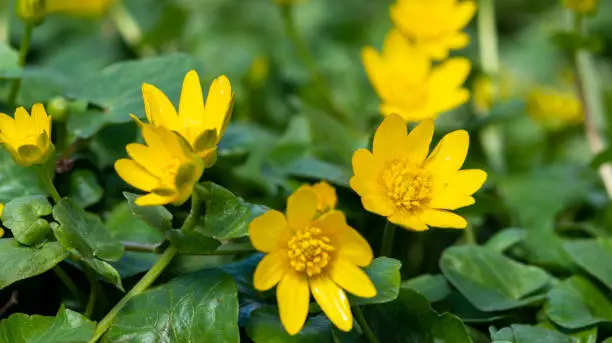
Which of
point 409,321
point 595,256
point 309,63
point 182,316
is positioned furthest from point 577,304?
point 309,63

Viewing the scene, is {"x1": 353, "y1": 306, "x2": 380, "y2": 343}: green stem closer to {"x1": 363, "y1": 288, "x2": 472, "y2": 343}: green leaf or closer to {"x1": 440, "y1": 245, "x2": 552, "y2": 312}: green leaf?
{"x1": 363, "y1": 288, "x2": 472, "y2": 343}: green leaf

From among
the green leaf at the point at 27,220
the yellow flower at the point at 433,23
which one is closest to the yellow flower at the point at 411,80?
the yellow flower at the point at 433,23

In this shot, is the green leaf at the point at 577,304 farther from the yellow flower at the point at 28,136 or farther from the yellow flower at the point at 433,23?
the yellow flower at the point at 28,136

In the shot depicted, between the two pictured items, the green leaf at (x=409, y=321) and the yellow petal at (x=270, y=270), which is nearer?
the yellow petal at (x=270, y=270)

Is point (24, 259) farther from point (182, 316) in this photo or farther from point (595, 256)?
point (595, 256)

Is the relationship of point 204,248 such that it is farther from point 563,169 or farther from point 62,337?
point 563,169

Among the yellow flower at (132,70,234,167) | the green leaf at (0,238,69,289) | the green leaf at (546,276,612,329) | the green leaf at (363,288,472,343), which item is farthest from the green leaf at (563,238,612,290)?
the green leaf at (0,238,69,289)
